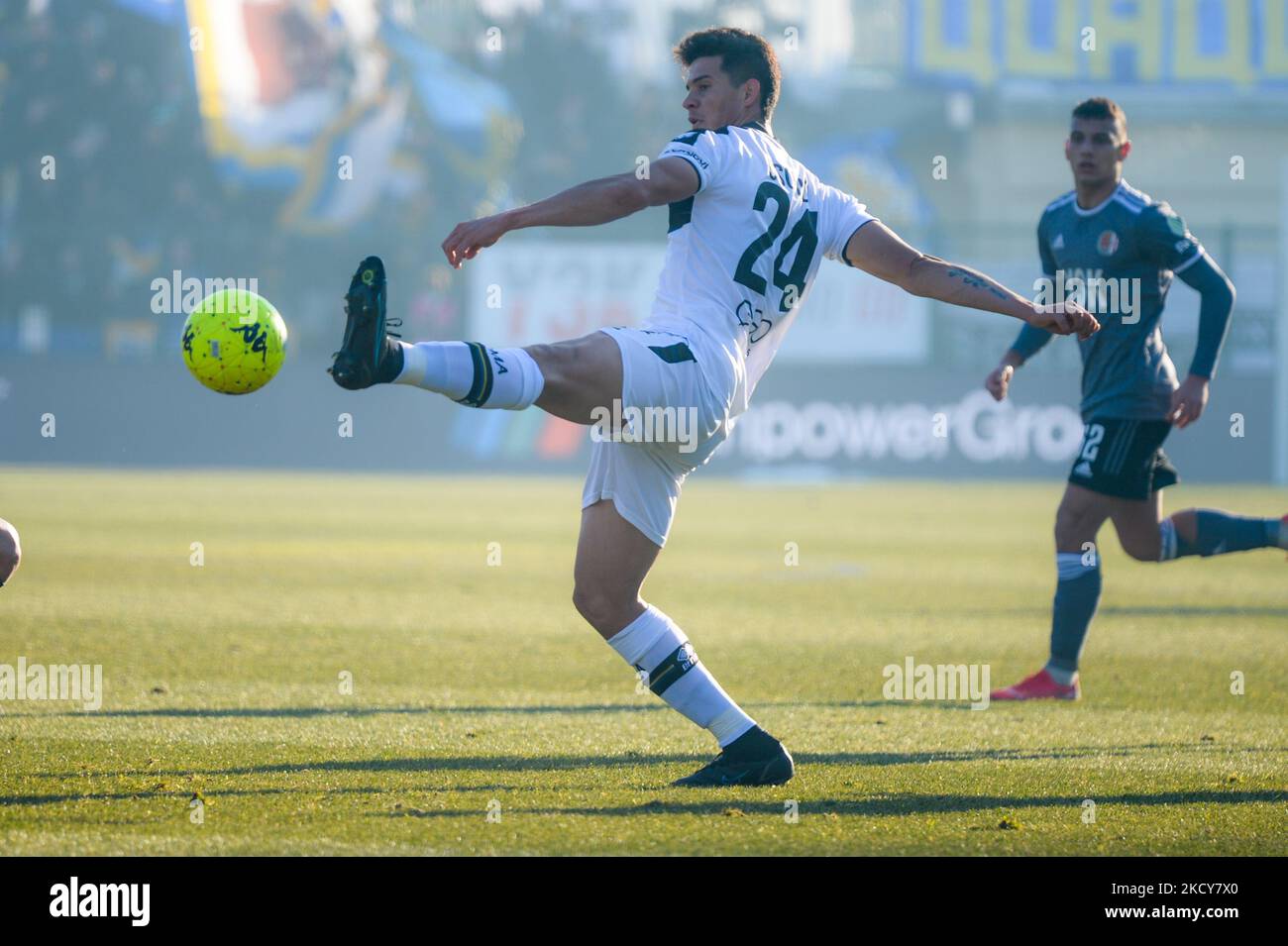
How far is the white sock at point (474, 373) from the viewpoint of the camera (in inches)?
178

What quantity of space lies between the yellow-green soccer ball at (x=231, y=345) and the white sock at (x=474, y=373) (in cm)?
Result: 61

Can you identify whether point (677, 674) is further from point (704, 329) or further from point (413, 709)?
point (413, 709)

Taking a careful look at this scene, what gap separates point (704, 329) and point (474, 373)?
2.85 ft

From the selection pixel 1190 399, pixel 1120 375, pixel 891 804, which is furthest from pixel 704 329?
pixel 1120 375

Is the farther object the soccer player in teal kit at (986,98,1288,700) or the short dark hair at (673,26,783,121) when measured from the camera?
the soccer player in teal kit at (986,98,1288,700)

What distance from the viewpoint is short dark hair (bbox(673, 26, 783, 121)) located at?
530 centimetres

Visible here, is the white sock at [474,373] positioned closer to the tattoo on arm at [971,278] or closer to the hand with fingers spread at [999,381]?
the tattoo on arm at [971,278]

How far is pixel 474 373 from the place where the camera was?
4.56 m

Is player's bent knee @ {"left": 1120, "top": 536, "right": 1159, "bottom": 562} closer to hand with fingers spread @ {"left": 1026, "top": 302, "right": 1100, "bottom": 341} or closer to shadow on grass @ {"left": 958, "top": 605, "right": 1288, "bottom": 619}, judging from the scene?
hand with fingers spread @ {"left": 1026, "top": 302, "right": 1100, "bottom": 341}

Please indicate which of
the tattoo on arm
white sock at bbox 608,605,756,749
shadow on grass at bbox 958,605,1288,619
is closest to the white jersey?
the tattoo on arm

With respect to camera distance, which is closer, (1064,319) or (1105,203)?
(1064,319)

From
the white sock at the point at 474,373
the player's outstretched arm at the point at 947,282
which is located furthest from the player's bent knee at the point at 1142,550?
the white sock at the point at 474,373

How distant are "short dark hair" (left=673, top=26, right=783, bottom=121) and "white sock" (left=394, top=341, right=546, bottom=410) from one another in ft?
4.29
